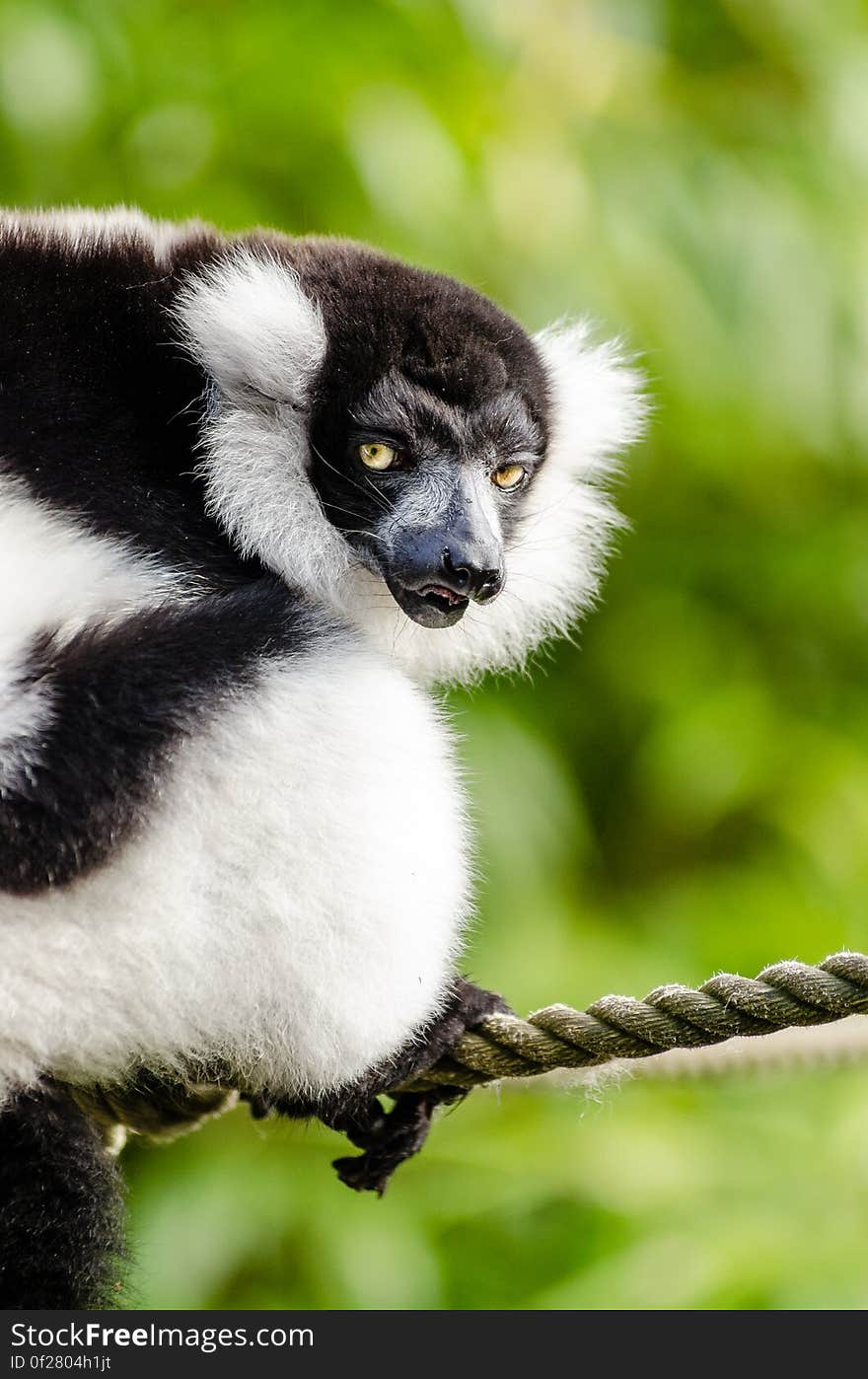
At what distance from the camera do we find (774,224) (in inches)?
192

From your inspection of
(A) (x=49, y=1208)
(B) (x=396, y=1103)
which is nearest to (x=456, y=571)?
(B) (x=396, y=1103)

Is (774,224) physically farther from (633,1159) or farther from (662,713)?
(633,1159)

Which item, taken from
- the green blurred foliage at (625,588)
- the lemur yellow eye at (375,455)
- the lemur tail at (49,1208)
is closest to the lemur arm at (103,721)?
the lemur tail at (49,1208)

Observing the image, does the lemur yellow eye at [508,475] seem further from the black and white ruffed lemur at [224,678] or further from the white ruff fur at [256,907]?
the white ruff fur at [256,907]

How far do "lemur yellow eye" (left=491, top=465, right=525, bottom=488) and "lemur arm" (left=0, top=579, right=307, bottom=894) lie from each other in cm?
81

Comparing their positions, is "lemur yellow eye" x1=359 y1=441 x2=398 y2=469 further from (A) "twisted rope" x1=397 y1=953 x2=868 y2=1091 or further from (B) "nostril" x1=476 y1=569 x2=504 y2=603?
(A) "twisted rope" x1=397 y1=953 x2=868 y2=1091

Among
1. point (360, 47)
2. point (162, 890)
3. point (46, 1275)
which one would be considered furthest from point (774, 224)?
point (46, 1275)

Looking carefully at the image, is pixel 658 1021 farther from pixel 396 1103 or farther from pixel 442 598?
pixel 442 598

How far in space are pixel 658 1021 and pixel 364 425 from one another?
3.83 ft

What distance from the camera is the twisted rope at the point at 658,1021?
7.22 feet

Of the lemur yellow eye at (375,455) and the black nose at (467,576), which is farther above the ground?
the lemur yellow eye at (375,455)

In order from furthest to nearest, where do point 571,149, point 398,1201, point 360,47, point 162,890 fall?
1. point 571,149
2. point 360,47
3. point 398,1201
4. point 162,890

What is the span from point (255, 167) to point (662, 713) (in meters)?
2.17

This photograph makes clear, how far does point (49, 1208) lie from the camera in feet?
7.02
